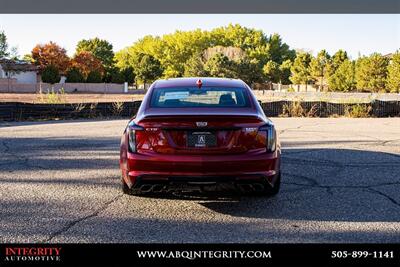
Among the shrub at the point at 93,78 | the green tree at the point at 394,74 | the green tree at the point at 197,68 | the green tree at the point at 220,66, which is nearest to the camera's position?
the green tree at the point at 394,74

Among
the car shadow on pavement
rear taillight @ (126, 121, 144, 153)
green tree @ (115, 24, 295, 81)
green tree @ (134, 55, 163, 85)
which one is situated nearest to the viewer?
rear taillight @ (126, 121, 144, 153)

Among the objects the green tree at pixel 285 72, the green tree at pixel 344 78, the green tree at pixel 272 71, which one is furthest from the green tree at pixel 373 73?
the green tree at pixel 285 72

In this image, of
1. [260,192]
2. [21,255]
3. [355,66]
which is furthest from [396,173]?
[355,66]

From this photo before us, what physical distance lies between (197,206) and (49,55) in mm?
78379

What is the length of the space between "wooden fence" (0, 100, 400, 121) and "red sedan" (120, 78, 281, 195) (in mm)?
13253

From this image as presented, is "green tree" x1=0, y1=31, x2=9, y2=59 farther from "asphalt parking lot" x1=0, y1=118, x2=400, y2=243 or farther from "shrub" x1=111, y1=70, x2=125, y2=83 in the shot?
"asphalt parking lot" x1=0, y1=118, x2=400, y2=243

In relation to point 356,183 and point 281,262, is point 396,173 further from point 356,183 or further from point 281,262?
point 281,262

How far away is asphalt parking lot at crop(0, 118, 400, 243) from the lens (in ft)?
15.1

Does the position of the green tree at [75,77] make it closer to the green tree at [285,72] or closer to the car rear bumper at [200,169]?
the green tree at [285,72]

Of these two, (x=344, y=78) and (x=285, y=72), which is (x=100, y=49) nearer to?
(x=285, y=72)

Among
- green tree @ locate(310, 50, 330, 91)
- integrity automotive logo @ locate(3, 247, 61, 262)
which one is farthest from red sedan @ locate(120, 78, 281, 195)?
green tree @ locate(310, 50, 330, 91)

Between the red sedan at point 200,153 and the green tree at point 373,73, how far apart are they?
2421 inches

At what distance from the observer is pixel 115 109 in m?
19.4

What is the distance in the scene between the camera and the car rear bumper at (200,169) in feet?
16.1
